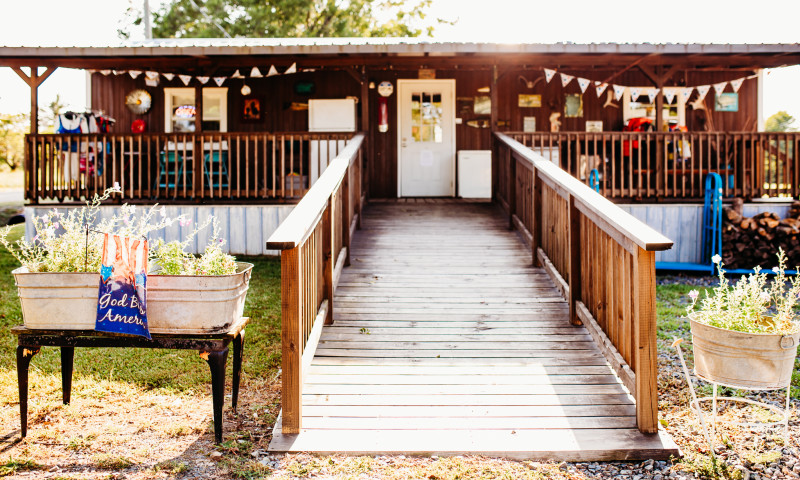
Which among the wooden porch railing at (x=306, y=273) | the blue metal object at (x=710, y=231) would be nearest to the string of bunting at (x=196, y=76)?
the wooden porch railing at (x=306, y=273)

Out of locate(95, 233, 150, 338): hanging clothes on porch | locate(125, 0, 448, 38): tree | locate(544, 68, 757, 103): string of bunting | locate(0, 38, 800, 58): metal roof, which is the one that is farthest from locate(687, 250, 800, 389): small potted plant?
locate(125, 0, 448, 38): tree

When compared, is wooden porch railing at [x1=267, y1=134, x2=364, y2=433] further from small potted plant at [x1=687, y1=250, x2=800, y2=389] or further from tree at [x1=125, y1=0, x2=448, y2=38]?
tree at [x1=125, y1=0, x2=448, y2=38]

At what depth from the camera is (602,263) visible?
4.15m

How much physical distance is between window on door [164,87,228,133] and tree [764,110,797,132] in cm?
3301

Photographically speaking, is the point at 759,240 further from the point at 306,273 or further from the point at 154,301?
the point at 154,301

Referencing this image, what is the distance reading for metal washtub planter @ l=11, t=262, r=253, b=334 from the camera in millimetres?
3279

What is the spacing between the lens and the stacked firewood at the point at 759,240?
806 centimetres

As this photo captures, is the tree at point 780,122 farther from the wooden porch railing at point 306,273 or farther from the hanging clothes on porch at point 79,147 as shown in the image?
the wooden porch railing at point 306,273

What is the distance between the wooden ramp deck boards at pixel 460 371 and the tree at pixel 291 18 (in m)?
15.7

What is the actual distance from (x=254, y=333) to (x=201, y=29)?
1821cm

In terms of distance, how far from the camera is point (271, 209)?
28.5ft

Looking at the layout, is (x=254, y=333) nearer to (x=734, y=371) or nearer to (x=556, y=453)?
(x=556, y=453)

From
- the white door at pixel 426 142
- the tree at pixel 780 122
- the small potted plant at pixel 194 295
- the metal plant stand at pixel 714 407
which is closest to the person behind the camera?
the metal plant stand at pixel 714 407

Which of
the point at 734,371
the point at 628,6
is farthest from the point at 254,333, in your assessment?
the point at 628,6
